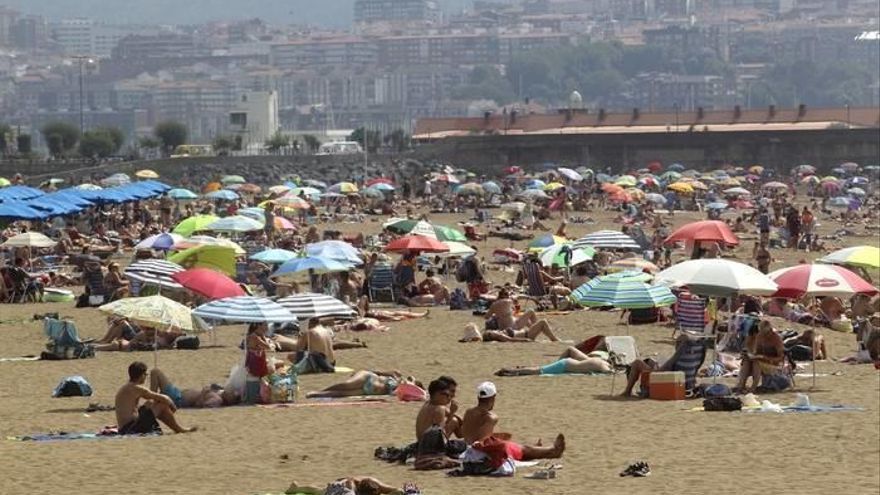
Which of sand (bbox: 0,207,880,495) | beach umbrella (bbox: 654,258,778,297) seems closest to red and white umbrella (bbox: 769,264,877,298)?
beach umbrella (bbox: 654,258,778,297)

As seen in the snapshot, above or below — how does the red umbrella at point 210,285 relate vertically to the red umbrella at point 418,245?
above

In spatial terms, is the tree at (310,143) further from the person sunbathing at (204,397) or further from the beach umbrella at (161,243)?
the person sunbathing at (204,397)

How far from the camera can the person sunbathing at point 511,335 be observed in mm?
17312

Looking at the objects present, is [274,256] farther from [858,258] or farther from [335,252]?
[858,258]

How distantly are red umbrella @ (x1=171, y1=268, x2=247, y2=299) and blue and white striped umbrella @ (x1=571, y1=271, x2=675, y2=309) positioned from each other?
2.49 meters

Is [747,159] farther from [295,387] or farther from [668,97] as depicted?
[668,97]

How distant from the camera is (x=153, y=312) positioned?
1476 centimetres

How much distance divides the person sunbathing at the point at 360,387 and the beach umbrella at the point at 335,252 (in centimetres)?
641

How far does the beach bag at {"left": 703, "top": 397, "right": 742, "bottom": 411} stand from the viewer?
1357 centimetres

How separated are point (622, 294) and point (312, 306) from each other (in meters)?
2.12

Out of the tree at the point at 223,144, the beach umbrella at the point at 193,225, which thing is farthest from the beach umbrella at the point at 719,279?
the tree at the point at 223,144

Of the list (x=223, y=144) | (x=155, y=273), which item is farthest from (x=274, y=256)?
(x=223, y=144)

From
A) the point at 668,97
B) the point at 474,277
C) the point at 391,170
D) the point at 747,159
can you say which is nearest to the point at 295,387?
the point at 474,277

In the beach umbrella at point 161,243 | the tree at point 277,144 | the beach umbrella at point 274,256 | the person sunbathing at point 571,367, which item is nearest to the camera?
the person sunbathing at point 571,367
